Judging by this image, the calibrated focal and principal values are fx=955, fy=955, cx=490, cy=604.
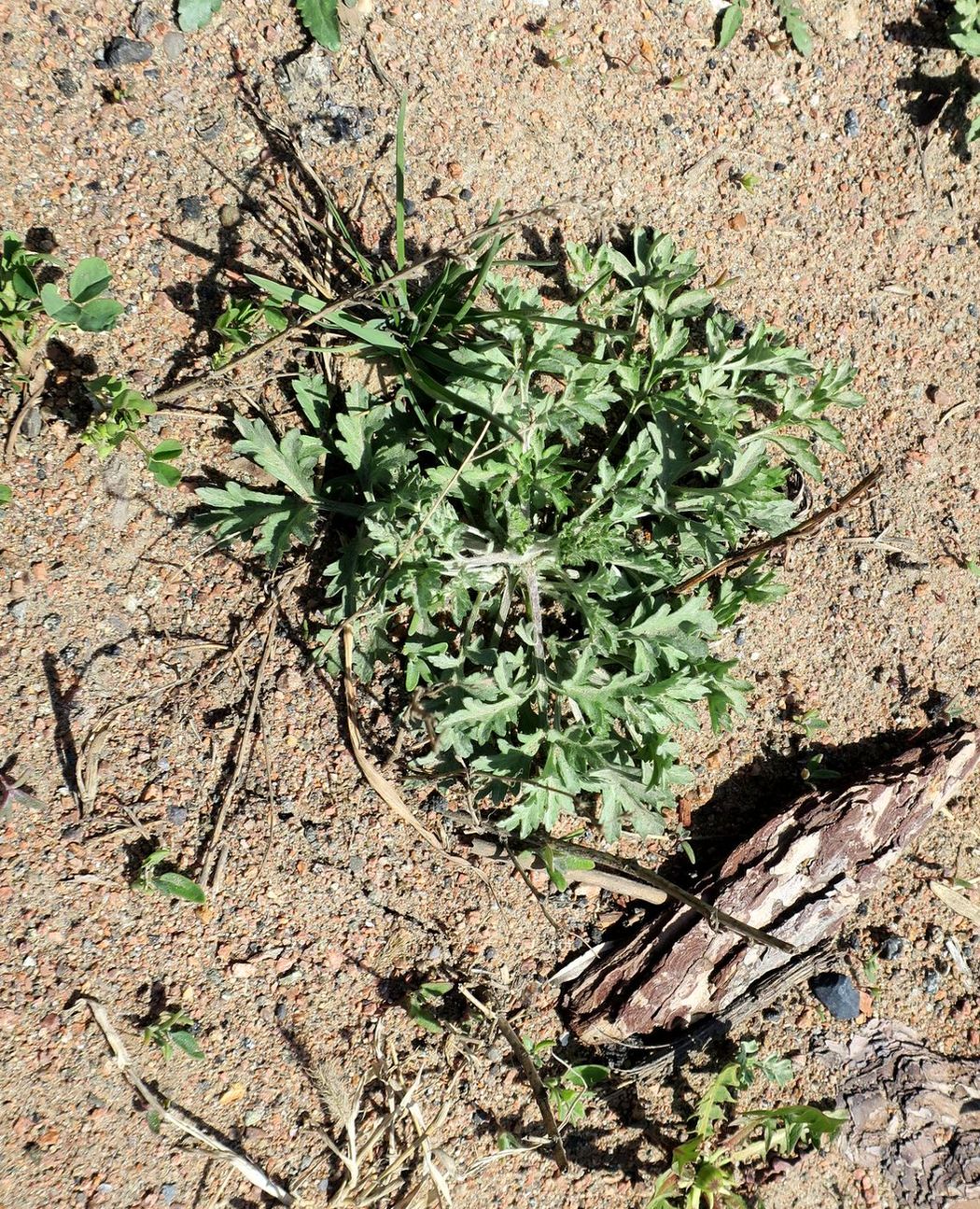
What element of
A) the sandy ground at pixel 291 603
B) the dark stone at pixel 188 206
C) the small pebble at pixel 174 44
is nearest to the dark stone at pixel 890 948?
the sandy ground at pixel 291 603

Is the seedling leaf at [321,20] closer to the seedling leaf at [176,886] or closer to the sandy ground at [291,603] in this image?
the sandy ground at [291,603]

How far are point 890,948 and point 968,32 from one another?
142 inches

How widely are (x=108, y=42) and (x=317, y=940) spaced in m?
3.09

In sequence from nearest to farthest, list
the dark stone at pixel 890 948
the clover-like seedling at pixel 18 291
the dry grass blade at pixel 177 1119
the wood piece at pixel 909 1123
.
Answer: the clover-like seedling at pixel 18 291 → the dry grass blade at pixel 177 1119 → the wood piece at pixel 909 1123 → the dark stone at pixel 890 948

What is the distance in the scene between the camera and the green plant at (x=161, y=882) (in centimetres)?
310

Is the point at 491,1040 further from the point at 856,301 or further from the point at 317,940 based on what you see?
the point at 856,301

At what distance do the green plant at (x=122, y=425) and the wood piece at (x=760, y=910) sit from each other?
2.32 metres

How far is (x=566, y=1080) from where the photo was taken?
10.9 feet

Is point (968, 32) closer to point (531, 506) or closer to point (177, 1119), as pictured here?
point (531, 506)

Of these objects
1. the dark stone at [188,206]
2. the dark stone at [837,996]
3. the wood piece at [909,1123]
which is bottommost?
the wood piece at [909,1123]

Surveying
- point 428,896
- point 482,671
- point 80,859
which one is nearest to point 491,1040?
→ point 428,896

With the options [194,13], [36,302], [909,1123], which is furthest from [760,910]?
[194,13]

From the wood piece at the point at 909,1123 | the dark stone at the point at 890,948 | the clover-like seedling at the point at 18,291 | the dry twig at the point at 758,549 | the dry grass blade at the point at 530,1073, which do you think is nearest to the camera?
the clover-like seedling at the point at 18,291

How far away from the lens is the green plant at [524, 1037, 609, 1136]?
131 inches
